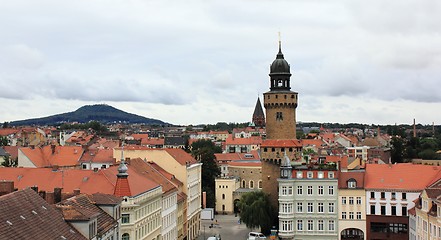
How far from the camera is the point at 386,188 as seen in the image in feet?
254

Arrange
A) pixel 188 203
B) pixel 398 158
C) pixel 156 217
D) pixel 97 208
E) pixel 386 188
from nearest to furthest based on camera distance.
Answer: pixel 97 208
pixel 156 217
pixel 386 188
pixel 188 203
pixel 398 158

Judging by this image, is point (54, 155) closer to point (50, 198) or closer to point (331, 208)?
point (331, 208)

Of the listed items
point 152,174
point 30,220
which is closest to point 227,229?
point 152,174

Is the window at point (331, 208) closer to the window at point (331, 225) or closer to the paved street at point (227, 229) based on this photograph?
the window at point (331, 225)

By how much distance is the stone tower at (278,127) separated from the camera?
92000 mm

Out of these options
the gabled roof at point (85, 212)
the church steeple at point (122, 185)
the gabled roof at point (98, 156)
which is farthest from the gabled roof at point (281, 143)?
the gabled roof at point (85, 212)

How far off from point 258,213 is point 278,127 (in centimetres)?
1408

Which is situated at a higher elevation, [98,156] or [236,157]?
[98,156]

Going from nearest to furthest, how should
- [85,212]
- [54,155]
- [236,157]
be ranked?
[85,212]
[54,155]
[236,157]

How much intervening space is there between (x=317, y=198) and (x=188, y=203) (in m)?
16.9

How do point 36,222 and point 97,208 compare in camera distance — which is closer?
point 36,222

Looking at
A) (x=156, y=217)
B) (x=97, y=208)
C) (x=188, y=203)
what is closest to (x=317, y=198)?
(x=188, y=203)

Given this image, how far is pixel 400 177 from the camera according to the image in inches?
3091

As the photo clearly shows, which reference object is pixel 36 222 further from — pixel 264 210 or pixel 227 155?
pixel 227 155
